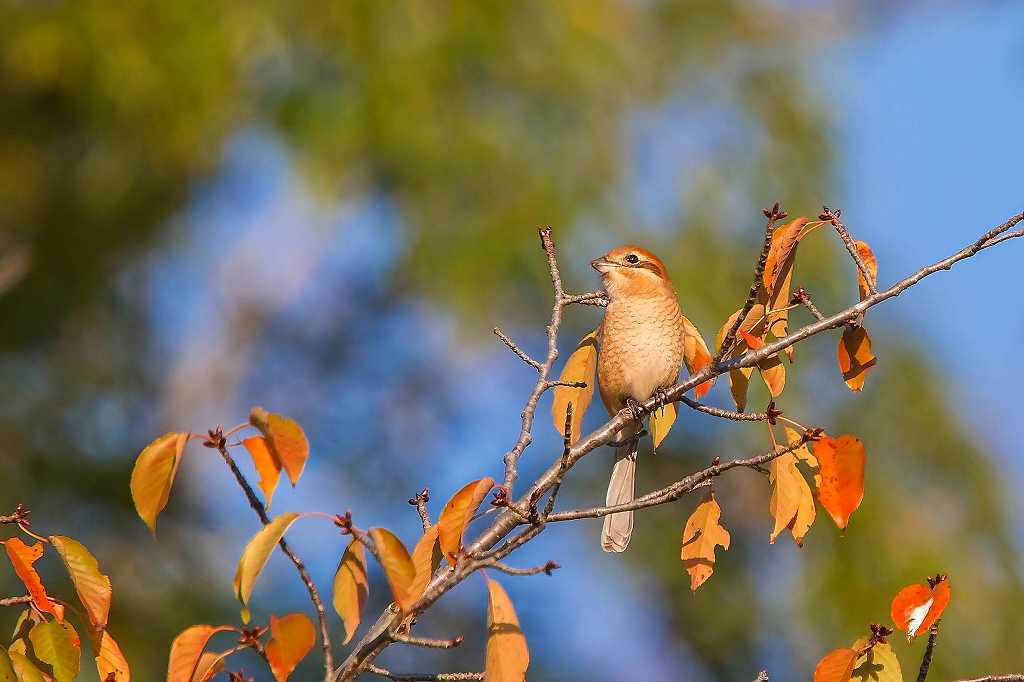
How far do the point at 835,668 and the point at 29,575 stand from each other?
146 centimetres

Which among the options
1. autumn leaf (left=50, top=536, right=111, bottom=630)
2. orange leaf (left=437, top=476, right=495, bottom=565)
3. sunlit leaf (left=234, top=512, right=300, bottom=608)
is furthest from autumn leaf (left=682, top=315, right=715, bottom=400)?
autumn leaf (left=50, top=536, right=111, bottom=630)

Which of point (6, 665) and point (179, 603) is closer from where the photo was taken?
point (6, 665)

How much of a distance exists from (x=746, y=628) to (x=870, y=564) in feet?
3.63

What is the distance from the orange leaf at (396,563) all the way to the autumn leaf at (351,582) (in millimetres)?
115

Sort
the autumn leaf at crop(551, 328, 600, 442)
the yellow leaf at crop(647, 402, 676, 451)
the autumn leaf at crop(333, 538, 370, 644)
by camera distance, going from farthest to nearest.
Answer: the yellow leaf at crop(647, 402, 676, 451) → the autumn leaf at crop(551, 328, 600, 442) → the autumn leaf at crop(333, 538, 370, 644)

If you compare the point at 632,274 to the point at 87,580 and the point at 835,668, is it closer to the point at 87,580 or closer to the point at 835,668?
the point at 835,668

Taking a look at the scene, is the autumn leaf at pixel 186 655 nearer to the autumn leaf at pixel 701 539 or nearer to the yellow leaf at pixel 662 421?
the autumn leaf at pixel 701 539

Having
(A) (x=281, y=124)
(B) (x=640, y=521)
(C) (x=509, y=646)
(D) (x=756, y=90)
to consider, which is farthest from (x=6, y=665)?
(D) (x=756, y=90)

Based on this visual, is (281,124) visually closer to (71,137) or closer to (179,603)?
(71,137)

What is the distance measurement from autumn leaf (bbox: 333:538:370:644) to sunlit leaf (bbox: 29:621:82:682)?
18.5 inches

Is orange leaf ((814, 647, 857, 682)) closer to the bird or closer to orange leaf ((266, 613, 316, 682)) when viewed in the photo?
orange leaf ((266, 613, 316, 682))

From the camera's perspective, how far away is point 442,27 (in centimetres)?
752

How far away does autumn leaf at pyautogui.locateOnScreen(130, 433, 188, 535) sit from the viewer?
82.0 inches

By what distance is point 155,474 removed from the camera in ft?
6.89
